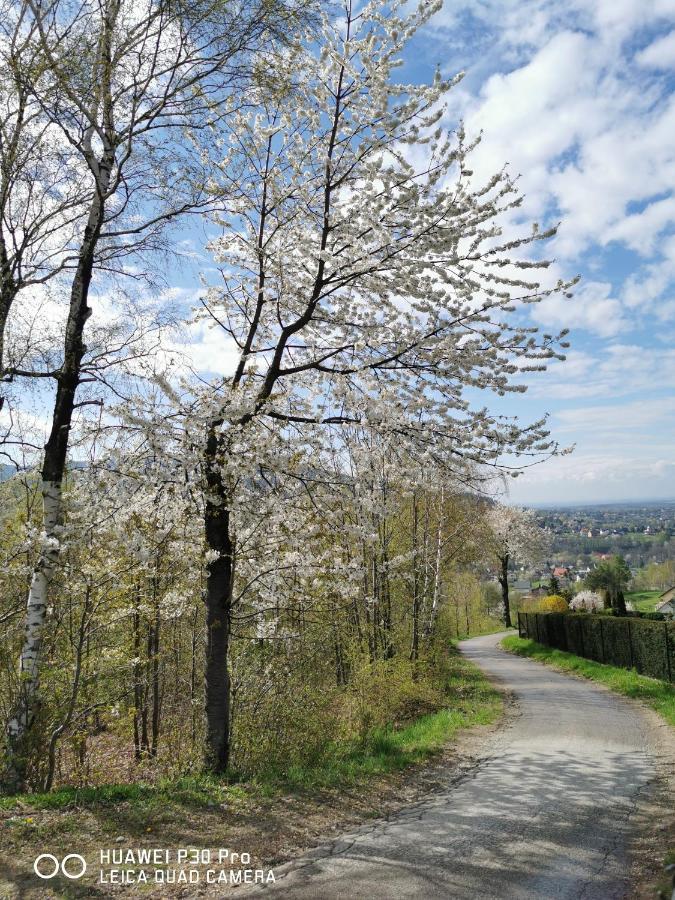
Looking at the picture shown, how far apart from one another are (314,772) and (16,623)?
179 inches

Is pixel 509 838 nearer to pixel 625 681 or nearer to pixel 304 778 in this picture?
pixel 304 778

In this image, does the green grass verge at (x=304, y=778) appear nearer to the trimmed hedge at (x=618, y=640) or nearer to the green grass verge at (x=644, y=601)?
the trimmed hedge at (x=618, y=640)

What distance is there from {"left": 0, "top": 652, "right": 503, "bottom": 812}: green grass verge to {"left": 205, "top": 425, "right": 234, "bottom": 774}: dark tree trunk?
14.6 inches

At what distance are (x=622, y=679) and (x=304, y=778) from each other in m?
9.99

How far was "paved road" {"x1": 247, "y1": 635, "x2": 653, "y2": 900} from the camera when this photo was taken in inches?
157

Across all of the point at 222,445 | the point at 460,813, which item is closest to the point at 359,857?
the point at 460,813

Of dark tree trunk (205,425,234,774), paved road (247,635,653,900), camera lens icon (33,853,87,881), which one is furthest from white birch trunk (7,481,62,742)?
paved road (247,635,653,900)

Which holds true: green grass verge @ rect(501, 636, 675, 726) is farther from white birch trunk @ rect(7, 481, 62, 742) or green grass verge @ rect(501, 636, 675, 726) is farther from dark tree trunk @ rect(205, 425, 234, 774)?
white birch trunk @ rect(7, 481, 62, 742)

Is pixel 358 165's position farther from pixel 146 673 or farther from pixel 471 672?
pixel 471 672

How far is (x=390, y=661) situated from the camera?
10.9 m

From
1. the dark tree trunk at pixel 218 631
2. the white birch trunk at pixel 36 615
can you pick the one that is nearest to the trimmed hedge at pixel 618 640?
the dark tree trunk at pixel 218 631

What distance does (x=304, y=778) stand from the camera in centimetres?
662

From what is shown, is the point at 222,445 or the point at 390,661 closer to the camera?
the point at 222,445

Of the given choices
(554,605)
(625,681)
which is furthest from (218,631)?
(554,605)
